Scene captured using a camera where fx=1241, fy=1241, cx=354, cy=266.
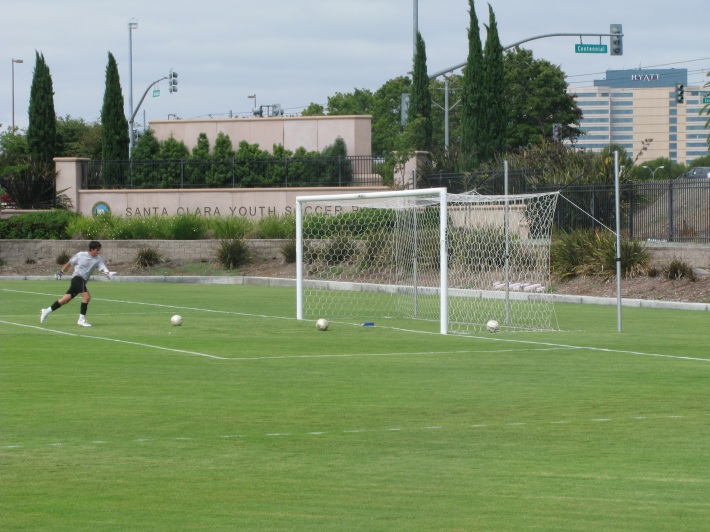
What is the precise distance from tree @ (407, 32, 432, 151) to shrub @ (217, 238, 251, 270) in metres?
11.1

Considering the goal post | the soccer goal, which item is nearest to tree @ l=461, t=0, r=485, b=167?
the goal post

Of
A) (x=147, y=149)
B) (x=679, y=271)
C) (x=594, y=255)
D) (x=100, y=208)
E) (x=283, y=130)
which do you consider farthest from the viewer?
(x=283, y=130)

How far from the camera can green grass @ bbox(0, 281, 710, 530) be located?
25.9 ft

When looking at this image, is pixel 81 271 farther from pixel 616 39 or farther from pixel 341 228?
pixel 616 39

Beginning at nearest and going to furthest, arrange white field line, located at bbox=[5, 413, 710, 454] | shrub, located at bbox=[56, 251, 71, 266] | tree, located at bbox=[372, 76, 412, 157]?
1. white field line, located at bbox=[5, 413, 710, 454]
2. shrub, located at bbox=[56, 251, 71, 266]
3. tree, located at bbox=[372, 76, 412, 157]

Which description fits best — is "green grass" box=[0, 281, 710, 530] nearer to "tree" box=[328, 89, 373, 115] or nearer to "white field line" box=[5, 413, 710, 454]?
"white field line" box=[5, 413, 710, 454]

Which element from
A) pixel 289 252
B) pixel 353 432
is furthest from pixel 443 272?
pixel 289 252

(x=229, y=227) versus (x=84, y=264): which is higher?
(x=229, y=227)

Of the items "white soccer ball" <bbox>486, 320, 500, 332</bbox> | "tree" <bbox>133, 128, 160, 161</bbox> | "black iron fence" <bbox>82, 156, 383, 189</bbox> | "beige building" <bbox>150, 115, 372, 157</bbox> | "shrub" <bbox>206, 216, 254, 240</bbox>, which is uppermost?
"beige building" <bbox>150, 115, 372, 157</bbox>

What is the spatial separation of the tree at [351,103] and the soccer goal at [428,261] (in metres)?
81.3

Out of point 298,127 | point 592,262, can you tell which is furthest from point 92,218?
point 592,262

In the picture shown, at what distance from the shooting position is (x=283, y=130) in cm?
5628

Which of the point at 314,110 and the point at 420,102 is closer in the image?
the point at 420,102

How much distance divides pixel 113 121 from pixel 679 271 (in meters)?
33.6
